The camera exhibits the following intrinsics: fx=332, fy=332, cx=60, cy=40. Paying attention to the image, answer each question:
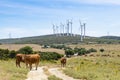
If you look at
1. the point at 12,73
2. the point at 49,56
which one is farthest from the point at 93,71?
the point at 49,56

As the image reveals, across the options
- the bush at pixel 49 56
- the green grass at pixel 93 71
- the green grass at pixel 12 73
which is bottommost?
the bush at pixel 49 56

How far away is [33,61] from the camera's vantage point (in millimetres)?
38750

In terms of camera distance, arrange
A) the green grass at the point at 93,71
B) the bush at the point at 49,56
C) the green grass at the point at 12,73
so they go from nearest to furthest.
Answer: the green grass at the point at 12,73
the green grass at the point at 93,71
the bush at the point at 49,56

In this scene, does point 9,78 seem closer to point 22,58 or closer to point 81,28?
point 22,58

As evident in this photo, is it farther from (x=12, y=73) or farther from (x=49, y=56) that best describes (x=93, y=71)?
(x=49, y=56)

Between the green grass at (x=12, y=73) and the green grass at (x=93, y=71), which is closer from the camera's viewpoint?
the green grass at (x=12, y=73)

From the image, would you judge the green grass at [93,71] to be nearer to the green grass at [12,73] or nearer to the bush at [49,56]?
the green grass at [12,73]

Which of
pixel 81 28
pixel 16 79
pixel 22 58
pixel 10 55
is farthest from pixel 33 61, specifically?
pixel 81 28

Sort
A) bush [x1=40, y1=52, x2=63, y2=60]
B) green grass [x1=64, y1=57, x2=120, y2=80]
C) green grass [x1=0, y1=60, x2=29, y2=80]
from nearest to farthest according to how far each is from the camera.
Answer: green grass [x1=0, y1=60, x2=29, y2=80]
green grass [x1=64, y1=57, x2=120, y2=80]
bush [x1=40, y1=52, x2=63, y2=60]

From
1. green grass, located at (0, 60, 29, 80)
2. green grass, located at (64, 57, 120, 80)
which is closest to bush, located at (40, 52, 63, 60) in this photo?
green grass, located at (64, 57, 120, 80)

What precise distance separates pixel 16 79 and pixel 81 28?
15366 cm

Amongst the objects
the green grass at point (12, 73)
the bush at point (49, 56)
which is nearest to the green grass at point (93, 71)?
the green grass at point (12, 73)

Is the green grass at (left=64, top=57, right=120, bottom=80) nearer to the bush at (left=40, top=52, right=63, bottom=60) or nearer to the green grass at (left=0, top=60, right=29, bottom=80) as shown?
the green grass at (left=0, top=60, right=29, bottom=80)

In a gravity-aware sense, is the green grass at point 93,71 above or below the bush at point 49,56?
above
